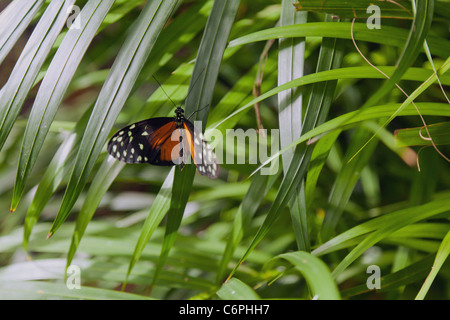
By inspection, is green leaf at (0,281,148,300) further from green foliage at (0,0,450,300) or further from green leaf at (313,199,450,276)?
green leaf at (313,199,450,276)

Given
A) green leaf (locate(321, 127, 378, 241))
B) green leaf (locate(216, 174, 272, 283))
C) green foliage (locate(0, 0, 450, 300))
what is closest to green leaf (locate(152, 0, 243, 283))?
green foliage (locate(0, 0, 450, 300))

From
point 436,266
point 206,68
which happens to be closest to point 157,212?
point 206,68

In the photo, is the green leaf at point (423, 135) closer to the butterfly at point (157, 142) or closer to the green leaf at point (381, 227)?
the green leaf at point (381, 227)

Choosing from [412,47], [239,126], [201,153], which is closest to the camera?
[412,47]

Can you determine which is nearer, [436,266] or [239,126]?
[436,266]

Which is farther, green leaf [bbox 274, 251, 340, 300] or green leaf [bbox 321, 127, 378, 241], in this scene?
green leaf [bbox 321, 127, 378, 241]

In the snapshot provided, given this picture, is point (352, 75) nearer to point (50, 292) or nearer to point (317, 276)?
point (317, 276)
